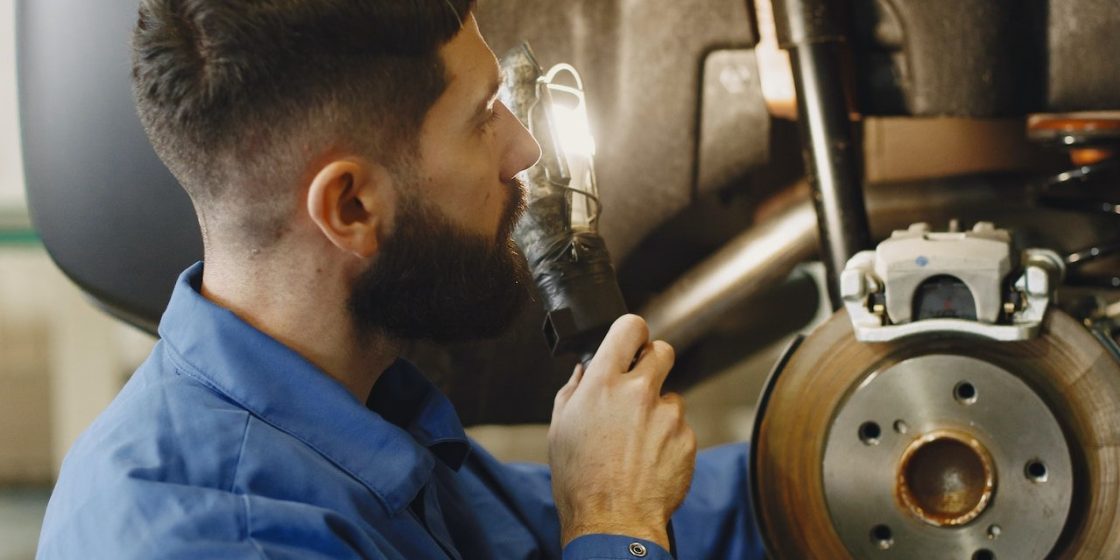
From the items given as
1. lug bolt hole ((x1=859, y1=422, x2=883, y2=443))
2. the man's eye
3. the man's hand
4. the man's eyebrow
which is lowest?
lug bolt hole ((x1=859, y1=422, x2=883, y2=443))

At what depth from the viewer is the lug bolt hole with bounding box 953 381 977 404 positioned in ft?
2.40

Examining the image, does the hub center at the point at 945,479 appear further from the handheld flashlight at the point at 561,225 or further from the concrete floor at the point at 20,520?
the concrete floor at the point at 20,520

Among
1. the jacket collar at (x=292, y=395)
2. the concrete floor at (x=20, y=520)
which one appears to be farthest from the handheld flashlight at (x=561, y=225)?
the concrete floor at (x=20, y=520)

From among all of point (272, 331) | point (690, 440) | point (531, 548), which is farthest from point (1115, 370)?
point (272, 331)

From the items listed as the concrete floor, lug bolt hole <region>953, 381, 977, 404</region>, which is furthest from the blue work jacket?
the concrete floor

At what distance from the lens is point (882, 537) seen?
0.75 m

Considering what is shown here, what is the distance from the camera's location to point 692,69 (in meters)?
0.93

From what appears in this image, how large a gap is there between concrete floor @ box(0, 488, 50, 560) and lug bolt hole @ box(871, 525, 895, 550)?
1.58m

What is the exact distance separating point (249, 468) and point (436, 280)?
0.56ft

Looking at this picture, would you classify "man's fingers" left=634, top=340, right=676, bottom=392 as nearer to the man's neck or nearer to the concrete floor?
the man's neck

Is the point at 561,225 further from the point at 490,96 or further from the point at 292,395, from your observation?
the point at 292,395

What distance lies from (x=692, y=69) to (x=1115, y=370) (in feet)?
1.27

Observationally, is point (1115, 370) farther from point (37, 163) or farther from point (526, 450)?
point (526, 450)

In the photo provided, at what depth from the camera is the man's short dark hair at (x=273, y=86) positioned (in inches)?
24.1
